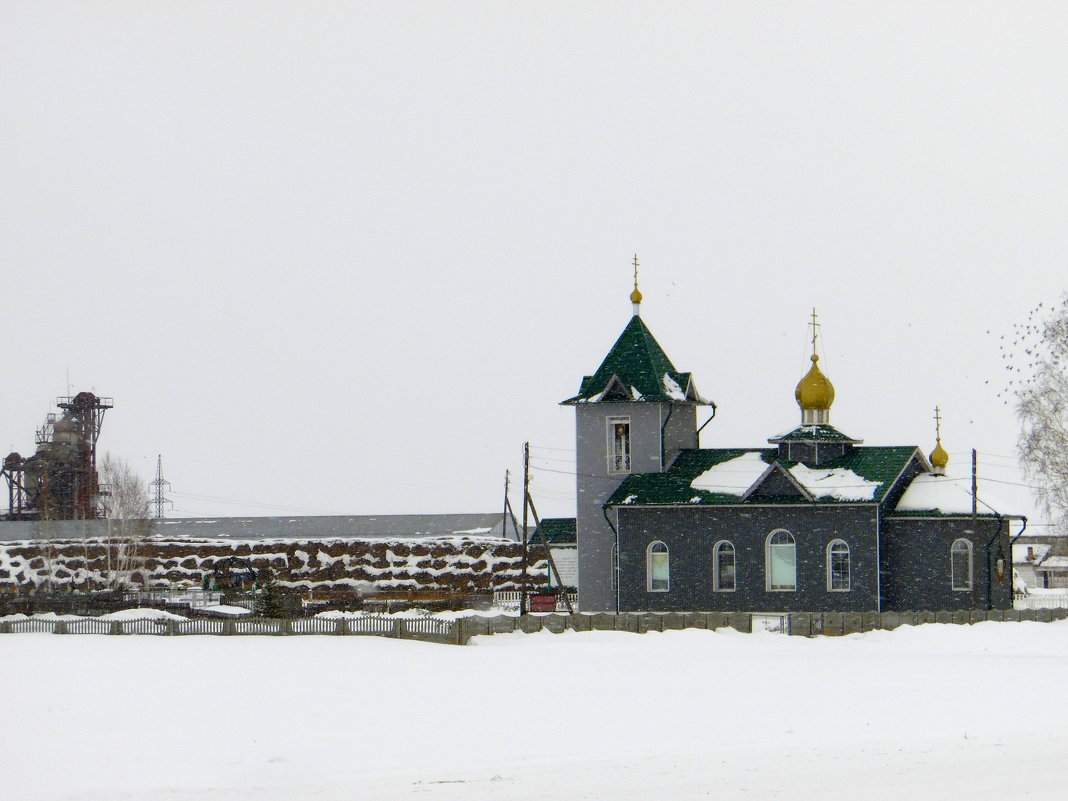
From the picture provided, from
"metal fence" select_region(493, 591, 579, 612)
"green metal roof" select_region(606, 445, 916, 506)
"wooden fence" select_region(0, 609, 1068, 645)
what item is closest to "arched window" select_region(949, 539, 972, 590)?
"green metal roof" select_region(606, 445, 916, 506)

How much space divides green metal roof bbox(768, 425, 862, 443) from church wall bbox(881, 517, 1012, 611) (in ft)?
11.2

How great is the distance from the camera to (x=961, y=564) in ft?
144

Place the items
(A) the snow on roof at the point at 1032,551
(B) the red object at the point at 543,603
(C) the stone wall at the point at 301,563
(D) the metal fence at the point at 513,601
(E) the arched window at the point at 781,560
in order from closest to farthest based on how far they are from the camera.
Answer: (E) the arched window at the point at 781,560 → (B) the red object at the point at 543,603 → (D) the metal fence at the point at 513,601 → (C) the stone wall at the point at 301,563 → (A) the snow on roof at the point at 1032,551

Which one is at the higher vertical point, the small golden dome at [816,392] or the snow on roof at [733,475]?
the small golden dome at [816,392]

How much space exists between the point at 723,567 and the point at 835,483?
420 centimetres

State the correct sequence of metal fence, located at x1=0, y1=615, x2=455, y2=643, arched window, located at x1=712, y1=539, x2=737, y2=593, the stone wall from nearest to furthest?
metal fence, located at x1=0, y1=615, x2=455, y2=643, arched window, located at x1=712, y1=539, x2=737, y2=593, the stone wall

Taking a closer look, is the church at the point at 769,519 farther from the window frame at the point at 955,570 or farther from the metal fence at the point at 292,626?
the metal fence at the point at 292,626

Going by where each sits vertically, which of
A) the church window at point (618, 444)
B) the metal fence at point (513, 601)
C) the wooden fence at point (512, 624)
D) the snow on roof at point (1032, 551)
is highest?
the church window at point (618, 444)

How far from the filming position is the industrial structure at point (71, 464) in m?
80.4

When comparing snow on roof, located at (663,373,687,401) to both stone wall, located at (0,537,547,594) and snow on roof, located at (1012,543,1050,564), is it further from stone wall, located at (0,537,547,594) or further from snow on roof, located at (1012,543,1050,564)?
snow on roof, located at (1012,543,1050,564)

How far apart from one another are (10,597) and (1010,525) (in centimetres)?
3160

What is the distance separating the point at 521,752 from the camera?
19203mm

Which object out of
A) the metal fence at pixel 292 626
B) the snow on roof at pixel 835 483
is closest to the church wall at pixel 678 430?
the snow on roof at pixel 835 483

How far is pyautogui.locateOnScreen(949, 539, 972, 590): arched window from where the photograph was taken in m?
43.8
